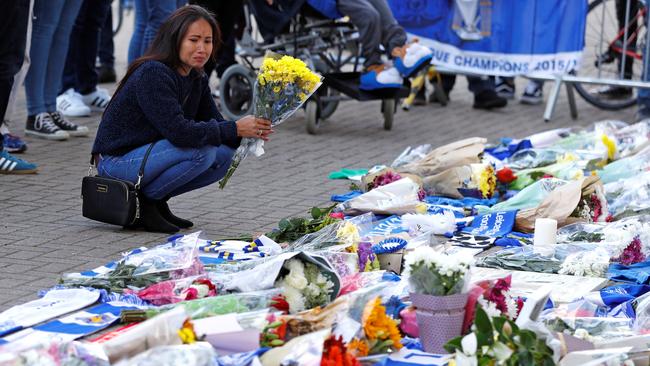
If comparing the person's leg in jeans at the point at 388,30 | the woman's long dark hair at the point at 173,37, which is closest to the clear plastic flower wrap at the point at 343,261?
the woman's long dark hair at the point at 173,37

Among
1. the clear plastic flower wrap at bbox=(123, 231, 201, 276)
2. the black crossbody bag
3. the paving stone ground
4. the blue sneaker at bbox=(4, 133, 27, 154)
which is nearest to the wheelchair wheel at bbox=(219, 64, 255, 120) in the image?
the paving stone ground

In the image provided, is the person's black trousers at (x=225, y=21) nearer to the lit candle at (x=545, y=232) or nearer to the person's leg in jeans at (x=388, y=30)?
the person's leg in jeans at (x=388, y=30)

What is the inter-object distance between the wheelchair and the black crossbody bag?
3280mm

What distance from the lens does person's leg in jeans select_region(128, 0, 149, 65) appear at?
905 centimetres

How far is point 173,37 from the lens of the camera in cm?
564

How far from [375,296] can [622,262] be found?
1.72 m

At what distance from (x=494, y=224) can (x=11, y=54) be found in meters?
3.03

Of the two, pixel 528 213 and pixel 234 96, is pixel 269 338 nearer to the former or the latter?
pixel 528 213

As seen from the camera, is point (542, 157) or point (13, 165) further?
point (542, 157)

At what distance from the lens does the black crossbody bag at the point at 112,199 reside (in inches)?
221

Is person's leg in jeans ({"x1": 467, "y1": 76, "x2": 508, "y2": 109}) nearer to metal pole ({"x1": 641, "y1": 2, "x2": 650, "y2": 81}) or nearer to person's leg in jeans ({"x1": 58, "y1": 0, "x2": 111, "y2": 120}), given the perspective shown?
metal pole ({"x1": 641, "y1": 2, "x2": 650, "y2": 81})

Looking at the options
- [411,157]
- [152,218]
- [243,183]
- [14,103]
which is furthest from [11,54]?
[411,157]

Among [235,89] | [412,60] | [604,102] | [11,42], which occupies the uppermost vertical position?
[11,42]

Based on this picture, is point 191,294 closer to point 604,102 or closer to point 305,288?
point 305,288
